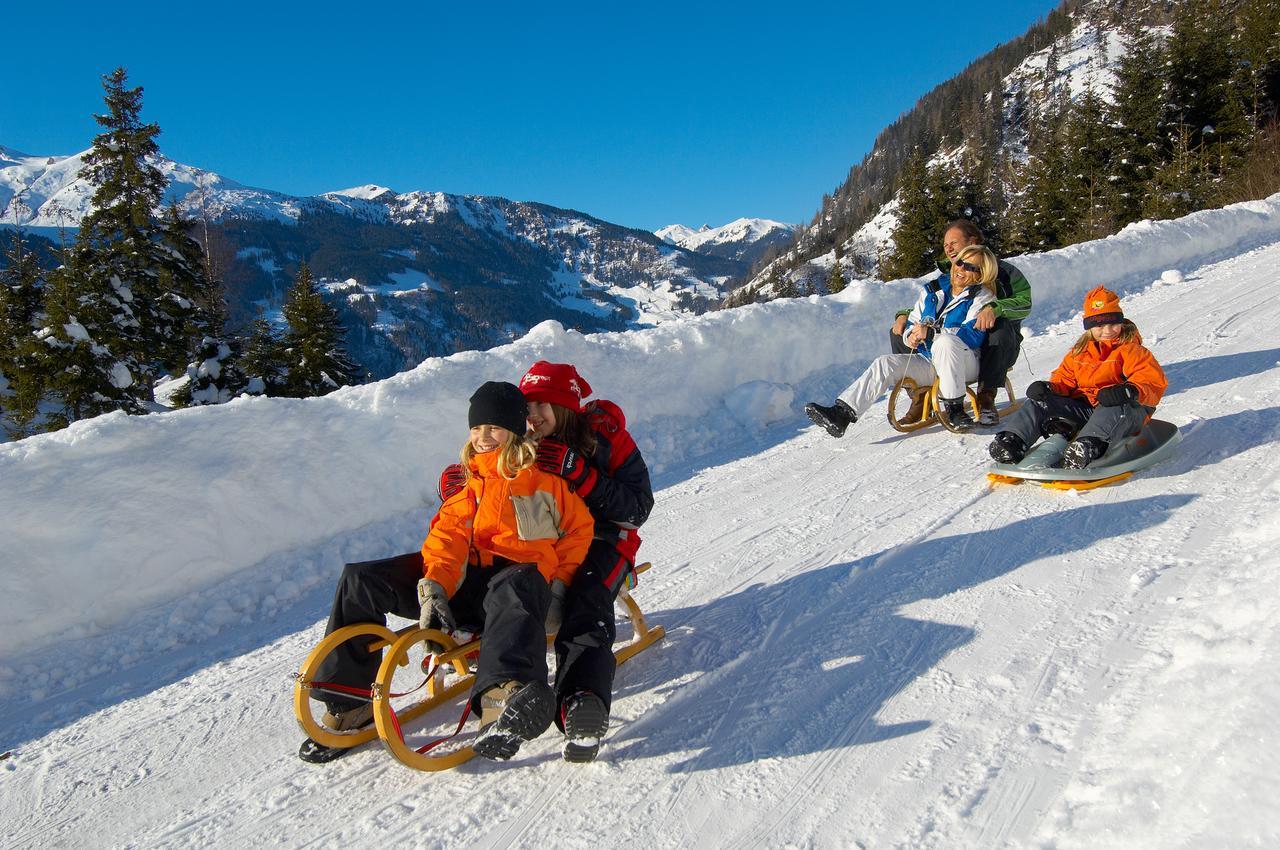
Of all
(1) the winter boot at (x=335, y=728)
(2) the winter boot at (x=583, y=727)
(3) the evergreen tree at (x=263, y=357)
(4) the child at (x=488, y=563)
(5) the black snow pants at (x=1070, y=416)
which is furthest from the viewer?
(3) the evergreen tree at (x=263, y=357)

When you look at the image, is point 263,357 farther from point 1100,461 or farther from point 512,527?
point 1100,461

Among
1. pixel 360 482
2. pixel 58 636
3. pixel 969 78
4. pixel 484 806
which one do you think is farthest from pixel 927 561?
pixel 969 78

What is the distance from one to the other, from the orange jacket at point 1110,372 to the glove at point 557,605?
3641 mm

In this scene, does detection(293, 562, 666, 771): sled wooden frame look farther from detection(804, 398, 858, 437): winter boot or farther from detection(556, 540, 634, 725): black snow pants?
detection(804, 398, 858, 437): winter boot

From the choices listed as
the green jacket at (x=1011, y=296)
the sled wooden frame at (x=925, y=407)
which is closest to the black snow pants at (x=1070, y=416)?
the sled wooden frame at (x=925, y=407)

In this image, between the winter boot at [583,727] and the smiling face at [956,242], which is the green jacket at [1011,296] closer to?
the smiling face at [956,242]

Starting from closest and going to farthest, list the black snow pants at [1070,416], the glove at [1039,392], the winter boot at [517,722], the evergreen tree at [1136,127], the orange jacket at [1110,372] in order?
the winter boot at [517,722], the black snow pants at [1070,416], the orange jacket at [1110,372], the glove at [1039,392], the evergreen tree at [1136,127]

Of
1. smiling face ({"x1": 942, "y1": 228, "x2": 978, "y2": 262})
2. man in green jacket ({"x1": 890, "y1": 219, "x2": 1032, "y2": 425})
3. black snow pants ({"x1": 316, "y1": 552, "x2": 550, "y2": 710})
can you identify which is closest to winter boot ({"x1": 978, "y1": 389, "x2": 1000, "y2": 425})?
man in green jacket ({"x1": 890, "y1": 219, "x2": 1032, "y2": 425})

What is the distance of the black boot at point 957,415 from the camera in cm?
550

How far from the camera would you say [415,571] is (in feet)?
9.41

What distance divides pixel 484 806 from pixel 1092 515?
3272mm

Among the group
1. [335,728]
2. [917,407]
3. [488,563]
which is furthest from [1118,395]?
[335,728]

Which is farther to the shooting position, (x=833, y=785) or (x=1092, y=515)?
(x=1092, y=515)

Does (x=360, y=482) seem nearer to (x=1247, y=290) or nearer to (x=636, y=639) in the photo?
(x=636, y=639)
